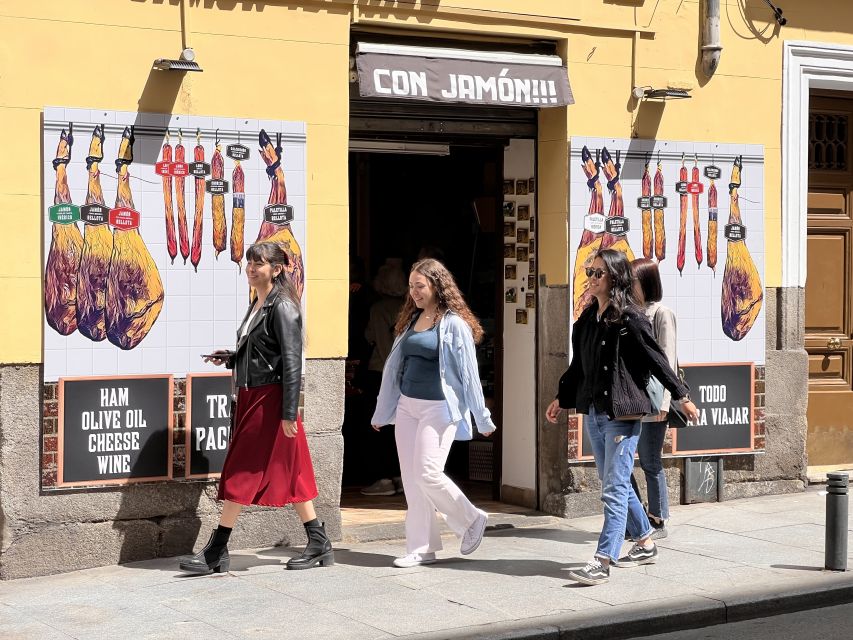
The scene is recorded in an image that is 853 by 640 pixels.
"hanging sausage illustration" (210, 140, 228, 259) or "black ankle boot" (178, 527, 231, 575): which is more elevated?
"hanging sausage illustration" (210, 140, 228, 259)

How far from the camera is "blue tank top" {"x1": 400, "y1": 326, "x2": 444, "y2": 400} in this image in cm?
796

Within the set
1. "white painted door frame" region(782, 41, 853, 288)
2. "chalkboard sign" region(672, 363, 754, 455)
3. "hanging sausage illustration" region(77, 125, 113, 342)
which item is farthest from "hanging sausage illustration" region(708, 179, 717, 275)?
"hanging sausage illustration" region(77, 125, 113, 342)

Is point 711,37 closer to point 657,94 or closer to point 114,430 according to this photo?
point 657,94

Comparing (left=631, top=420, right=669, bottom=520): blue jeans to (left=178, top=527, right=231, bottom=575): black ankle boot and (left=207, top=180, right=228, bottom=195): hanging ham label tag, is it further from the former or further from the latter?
(left=207, top=180, right=228, bottom=195): hanging ham label tag

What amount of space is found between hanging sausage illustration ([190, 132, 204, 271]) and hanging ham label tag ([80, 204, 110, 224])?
1.89ft

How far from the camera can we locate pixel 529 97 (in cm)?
938

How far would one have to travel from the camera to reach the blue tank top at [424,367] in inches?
314

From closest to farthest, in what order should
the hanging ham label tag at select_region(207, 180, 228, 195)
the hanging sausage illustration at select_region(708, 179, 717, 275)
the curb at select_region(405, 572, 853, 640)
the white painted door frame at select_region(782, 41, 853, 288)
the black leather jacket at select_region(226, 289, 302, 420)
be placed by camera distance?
1. the curb at select_region(405, 572, 853, 640)
2. the black leather jacket at select_region(226, 289, 302, 420)
3. the hanging ham label tag at select_region(207, 180, 228, 195)
4. the hanging sausage illustration at select_region(708, 179, 717, 275)
5. the white painted door frame at select_region(782, 41, 853, 288)

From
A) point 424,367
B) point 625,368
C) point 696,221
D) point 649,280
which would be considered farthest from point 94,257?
point 696,221

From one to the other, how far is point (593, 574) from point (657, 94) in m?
4.02

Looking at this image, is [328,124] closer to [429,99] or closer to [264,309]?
[429,99]

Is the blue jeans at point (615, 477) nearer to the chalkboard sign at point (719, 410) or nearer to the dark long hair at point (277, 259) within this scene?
the dark long hair at point (277, 259)

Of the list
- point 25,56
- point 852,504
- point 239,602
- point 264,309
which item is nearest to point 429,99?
point 264,309

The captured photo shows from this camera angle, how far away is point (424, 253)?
10.9m
